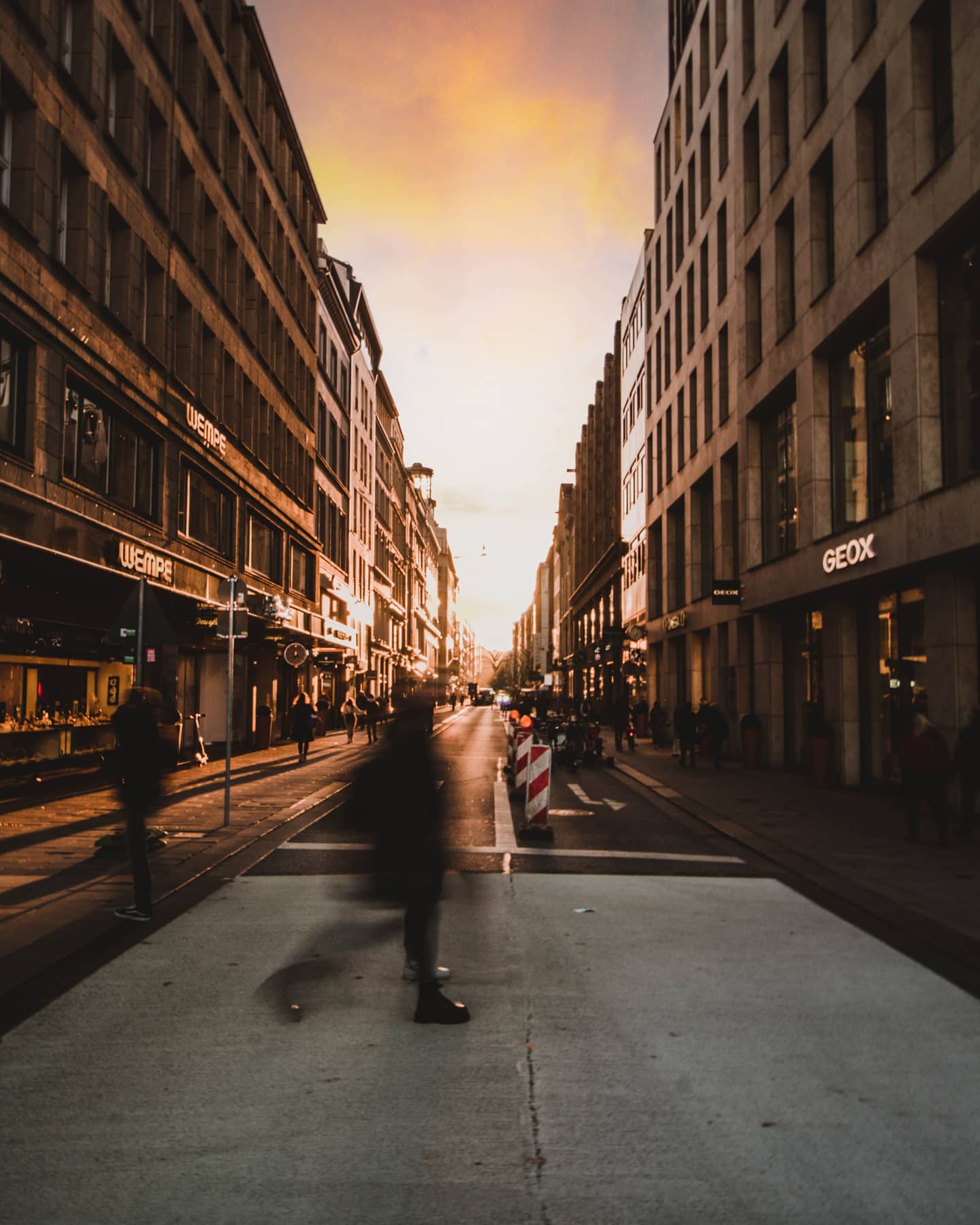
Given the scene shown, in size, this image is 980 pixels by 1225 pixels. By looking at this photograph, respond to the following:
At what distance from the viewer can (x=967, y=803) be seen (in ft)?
43.7

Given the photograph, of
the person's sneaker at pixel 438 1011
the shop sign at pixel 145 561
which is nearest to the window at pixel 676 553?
the shop sign at pixel 145 561

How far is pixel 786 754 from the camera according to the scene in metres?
25.6

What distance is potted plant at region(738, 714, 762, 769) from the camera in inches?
1022

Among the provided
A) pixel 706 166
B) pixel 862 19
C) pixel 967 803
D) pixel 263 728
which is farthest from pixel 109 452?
pixel 706 166

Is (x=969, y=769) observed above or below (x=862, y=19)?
below

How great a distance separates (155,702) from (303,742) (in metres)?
18.5

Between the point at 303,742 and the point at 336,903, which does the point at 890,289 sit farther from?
the point at 303,742

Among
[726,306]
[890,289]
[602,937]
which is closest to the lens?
[602,937]

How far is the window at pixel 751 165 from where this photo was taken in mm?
27359

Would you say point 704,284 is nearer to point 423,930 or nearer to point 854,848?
point 854,848

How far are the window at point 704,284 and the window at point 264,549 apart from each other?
15.4 metres

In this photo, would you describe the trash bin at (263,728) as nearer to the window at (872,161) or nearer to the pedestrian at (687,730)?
the pedestrian at (687,730)

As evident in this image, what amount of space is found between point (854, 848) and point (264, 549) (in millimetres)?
26187

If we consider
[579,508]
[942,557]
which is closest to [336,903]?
[942,557]
